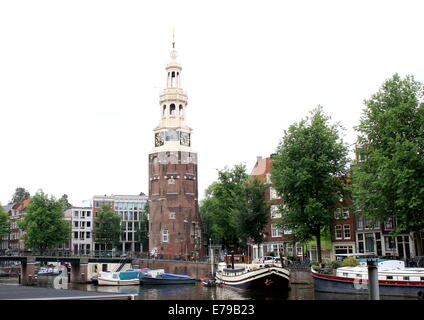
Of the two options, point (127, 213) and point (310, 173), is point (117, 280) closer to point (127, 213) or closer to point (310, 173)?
point (310, 173)

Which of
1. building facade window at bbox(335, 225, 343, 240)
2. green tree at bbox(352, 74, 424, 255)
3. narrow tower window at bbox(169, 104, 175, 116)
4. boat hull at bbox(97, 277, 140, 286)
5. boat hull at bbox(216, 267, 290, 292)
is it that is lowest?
boat hull at bbox(97, 277, 140, 286)

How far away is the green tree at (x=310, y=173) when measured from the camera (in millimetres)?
44094

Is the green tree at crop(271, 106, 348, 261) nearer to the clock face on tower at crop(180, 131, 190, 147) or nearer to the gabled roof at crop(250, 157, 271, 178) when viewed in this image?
the gabled roof at crop(250, 157, 271, 178)

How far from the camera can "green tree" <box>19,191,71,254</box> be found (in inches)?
3091

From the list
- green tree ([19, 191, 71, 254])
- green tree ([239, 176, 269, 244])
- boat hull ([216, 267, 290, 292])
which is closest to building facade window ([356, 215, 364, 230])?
green tree ([239, 176, 269, 244])

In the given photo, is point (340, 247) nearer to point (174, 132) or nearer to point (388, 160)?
point (388, 160)

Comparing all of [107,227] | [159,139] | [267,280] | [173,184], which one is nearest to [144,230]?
[107,227]

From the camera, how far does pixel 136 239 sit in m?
105

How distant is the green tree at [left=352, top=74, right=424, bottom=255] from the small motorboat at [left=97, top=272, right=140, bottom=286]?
29.5 metres

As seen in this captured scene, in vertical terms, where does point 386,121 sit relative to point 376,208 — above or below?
above

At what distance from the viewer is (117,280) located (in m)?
57.0
